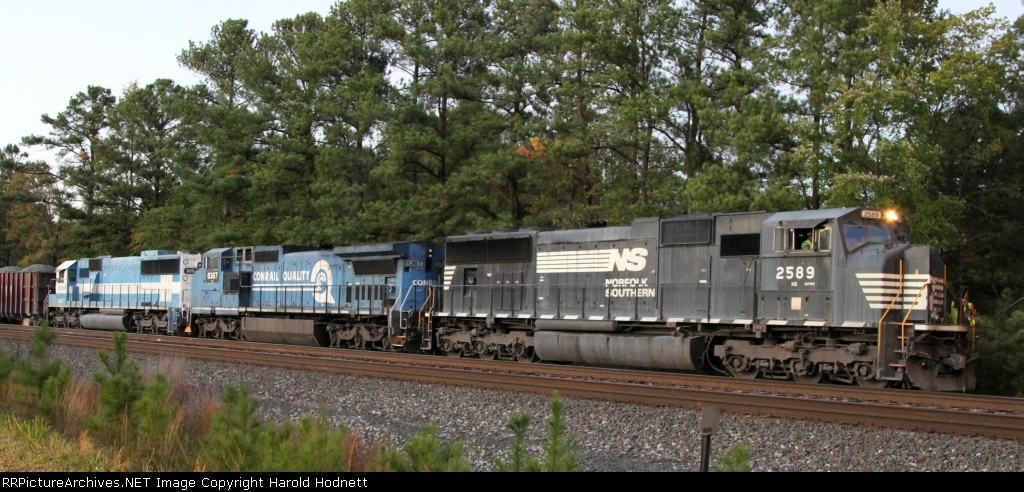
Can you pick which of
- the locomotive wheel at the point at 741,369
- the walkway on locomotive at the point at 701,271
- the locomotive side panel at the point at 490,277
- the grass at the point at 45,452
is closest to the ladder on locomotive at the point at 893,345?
the walkway on locomotive at the point at 701,271

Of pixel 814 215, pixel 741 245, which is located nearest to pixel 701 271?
pixel 741 245

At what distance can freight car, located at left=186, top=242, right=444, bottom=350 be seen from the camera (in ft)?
71.7

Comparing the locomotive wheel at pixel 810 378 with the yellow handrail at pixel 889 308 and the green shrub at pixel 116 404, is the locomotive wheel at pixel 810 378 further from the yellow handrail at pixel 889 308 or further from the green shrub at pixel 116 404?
the green shrub at pixel 116 404

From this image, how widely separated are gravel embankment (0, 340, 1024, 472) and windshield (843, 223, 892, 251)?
4647 mm

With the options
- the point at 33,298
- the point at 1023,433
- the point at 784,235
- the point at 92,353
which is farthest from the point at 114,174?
the point at 1023,433

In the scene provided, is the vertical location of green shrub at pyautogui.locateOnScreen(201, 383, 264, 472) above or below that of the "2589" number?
below

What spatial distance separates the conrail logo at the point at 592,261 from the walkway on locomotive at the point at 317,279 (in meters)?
4.37

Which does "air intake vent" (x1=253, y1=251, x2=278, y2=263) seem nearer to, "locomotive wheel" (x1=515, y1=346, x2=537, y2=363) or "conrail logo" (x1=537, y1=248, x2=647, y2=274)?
"locomotive wheel" (x1=515, y1=346, x2=537, y2=363)

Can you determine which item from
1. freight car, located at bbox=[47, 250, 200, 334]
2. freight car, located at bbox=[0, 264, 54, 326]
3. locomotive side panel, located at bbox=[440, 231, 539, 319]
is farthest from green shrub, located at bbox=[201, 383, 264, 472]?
freight car, located at bbox=[0, 264, 54, 326]

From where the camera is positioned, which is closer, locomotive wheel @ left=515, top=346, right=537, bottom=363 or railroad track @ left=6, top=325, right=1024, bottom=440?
railroad track @ left=6, top=325, right=1024, bottom=440

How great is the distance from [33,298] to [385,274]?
22.8 m

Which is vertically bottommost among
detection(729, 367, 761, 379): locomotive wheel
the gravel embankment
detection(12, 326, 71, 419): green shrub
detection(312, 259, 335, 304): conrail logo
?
the gravel embankment

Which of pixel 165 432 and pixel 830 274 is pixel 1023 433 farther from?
pixel 165 432

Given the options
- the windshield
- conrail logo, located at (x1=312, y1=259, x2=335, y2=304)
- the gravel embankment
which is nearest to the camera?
the gravel embankment
